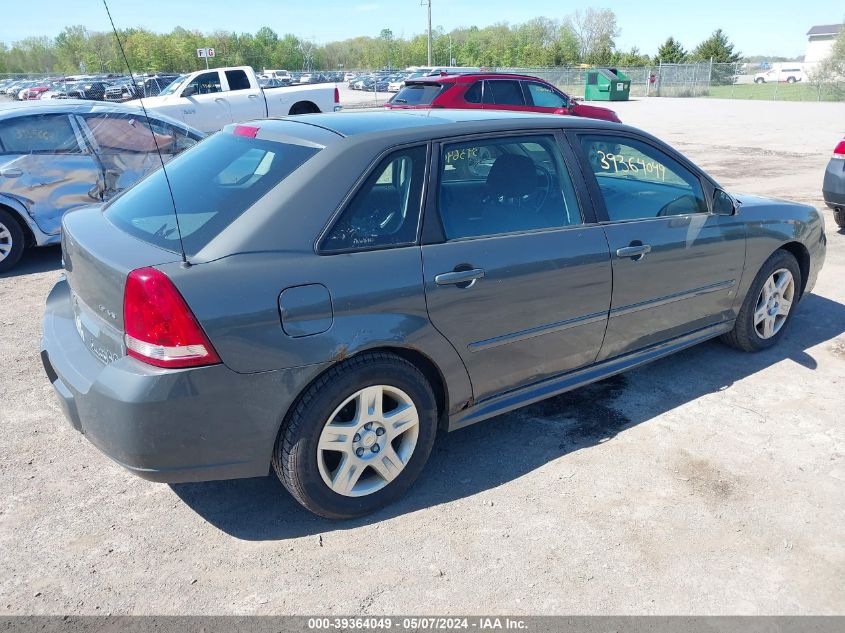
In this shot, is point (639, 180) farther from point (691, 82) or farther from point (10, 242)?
point (691, 82)

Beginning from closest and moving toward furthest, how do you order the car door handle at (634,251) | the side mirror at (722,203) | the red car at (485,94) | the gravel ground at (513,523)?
the gravel ground at (513,523)
the car door handle at (634,251)
the side mirror at (722,203)
the red car at (485,94)

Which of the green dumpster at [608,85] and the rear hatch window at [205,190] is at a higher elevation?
the rear hatch window at [205,190]

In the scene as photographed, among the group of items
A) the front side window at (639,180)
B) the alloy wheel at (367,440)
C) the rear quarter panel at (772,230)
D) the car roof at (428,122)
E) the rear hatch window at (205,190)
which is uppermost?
the car roof at (428,122)

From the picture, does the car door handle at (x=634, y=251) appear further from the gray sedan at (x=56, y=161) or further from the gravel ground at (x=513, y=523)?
the gray sedan at (x=56, y=161)

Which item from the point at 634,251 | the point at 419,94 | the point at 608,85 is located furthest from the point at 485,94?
the point at 608,85

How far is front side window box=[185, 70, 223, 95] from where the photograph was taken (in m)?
15.9

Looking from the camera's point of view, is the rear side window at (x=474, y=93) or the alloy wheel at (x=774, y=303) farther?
the rear side window at (x=474, y=93)

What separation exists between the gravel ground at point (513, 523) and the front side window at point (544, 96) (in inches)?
462

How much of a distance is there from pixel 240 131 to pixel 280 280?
4.11 feet

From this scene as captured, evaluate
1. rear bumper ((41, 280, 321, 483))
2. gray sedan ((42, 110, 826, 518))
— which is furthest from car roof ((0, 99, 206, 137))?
rear bumper ((41, 280, 321, 483))

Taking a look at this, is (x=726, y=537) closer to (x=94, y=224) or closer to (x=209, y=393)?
(x=209, y=393)

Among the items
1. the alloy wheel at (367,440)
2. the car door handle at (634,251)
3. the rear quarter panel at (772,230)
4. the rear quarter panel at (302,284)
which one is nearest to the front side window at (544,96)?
the rear quarter panel at (772,230)

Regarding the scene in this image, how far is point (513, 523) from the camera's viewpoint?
2.99 meters

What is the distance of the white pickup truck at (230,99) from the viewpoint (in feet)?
48.9
